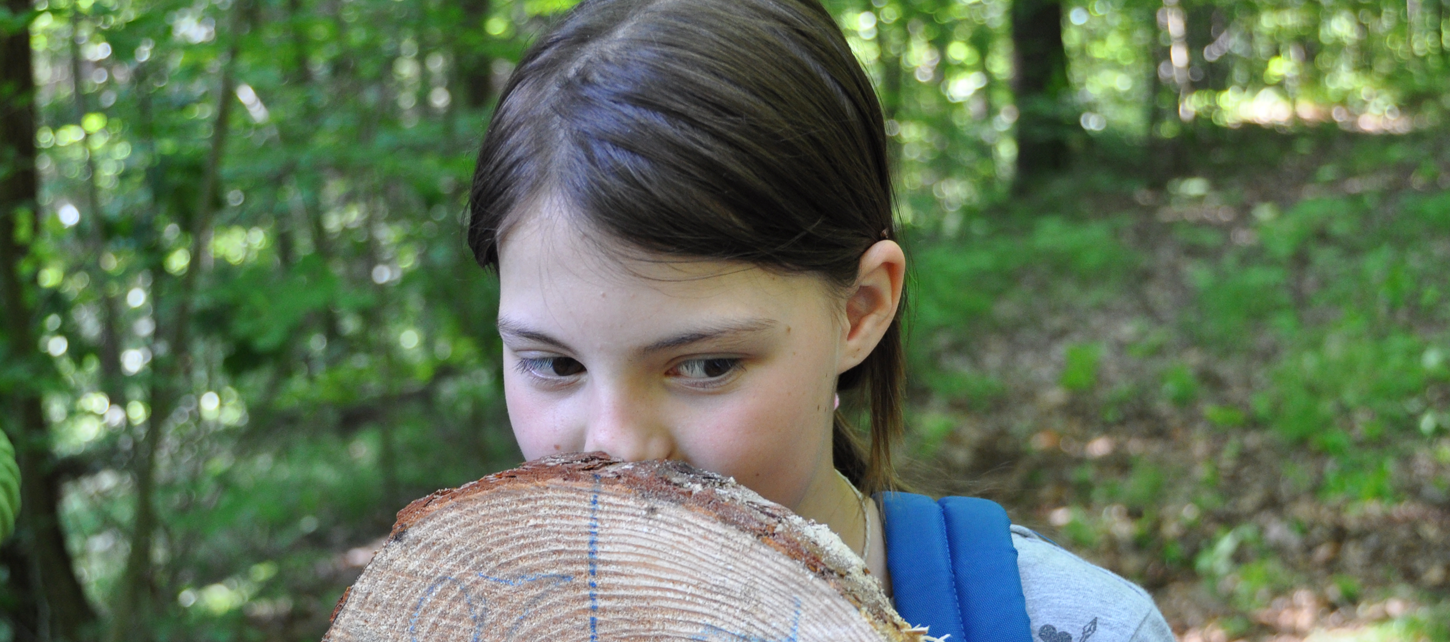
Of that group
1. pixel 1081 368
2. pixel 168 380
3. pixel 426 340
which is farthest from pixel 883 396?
pixel 1081 368

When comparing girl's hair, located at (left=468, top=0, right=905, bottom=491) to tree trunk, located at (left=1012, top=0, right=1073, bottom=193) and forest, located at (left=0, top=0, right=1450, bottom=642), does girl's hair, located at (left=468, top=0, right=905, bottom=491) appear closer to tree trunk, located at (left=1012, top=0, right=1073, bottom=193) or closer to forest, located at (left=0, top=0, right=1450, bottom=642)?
forest, located at (left=0, top=0, right=1450, bottom=642)

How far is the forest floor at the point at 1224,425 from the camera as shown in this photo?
3949mm

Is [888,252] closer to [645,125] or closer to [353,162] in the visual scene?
[645,125]

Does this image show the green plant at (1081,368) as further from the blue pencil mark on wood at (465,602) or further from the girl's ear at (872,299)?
the blue pencil mark on wood at (465,602)

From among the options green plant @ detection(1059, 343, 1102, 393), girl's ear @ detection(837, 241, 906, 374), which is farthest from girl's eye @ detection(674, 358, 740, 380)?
green plant @ detection(1059, 343, 1102, 393)

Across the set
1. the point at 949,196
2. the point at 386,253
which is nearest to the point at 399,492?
the point at 386,253

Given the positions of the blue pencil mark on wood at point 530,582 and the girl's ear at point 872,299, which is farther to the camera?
the girl's ear at point 872,299

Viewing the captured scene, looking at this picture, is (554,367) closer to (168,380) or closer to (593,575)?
(593,575)

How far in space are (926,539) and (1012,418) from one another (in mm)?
4886

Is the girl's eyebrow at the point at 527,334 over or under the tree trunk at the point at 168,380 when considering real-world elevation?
over

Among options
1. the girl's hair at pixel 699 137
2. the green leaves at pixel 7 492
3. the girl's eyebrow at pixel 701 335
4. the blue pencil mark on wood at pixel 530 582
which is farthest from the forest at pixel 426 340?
the girl's eyebrow at pixel 701 335

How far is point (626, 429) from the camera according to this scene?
1094mm

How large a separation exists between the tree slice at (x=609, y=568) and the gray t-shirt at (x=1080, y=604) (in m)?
0.49

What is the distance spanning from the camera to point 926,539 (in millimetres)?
1360
